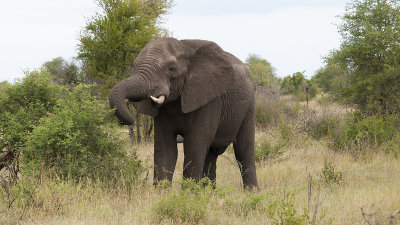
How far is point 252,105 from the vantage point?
839cm

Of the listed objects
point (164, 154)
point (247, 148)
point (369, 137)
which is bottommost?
point (369, 137)

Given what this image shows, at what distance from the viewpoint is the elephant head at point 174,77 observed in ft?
19.0

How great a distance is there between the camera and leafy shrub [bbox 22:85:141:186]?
6.73m

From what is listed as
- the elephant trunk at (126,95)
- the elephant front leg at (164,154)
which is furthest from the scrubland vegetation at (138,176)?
the elephant trunk at (126,95)

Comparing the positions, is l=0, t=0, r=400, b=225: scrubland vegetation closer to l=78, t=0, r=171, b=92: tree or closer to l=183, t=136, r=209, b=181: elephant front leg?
l=183, t=136, r=209, b=181: elephant front leg

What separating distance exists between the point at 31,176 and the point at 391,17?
1542cm

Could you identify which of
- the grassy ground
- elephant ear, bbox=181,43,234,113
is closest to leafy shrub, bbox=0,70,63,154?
the grassy ground

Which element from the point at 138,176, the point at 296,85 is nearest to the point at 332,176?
the point at 138,176

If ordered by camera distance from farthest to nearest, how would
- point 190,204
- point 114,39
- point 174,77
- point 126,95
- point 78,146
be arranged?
point 114,39, point 78,146, point 174,77, point 126,95, point 190,204

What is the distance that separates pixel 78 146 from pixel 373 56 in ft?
45.5

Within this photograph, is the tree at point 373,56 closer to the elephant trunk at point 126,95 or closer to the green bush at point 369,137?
the green bush at point 369,137

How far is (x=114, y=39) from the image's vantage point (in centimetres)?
1562

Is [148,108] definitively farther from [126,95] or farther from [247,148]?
[247,148]

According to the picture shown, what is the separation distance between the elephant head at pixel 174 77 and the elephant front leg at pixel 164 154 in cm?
46
